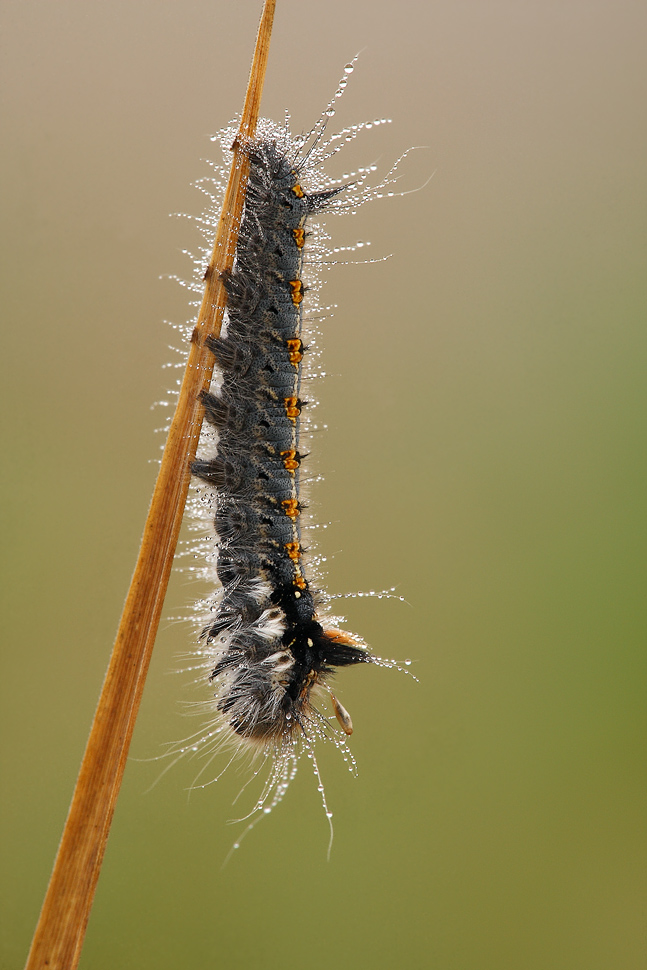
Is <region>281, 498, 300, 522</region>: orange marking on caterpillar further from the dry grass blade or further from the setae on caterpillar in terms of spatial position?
the dry grass blade

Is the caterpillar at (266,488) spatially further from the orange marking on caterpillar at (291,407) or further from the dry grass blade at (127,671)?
the dry grass blade at (127,671)

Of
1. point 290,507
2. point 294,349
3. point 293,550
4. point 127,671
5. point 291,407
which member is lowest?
point 127,671

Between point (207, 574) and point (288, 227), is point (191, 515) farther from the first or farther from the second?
point (288, 227)

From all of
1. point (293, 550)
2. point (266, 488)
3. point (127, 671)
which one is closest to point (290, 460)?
point (266, 488)

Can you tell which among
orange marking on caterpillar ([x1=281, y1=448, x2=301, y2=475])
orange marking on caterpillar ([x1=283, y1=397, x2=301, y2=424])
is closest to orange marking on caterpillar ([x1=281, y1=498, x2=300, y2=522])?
orange marking on caterpillar ([x1=281, y1=448, x2=301, y2=475])

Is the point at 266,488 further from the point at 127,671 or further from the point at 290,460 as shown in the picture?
the point at 127,671

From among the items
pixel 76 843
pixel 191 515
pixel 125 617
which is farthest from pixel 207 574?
pixel 76 843

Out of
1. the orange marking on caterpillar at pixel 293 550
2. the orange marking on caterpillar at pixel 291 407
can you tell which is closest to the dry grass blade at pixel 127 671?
the orange marking on caterpillar at pixel 291 407
